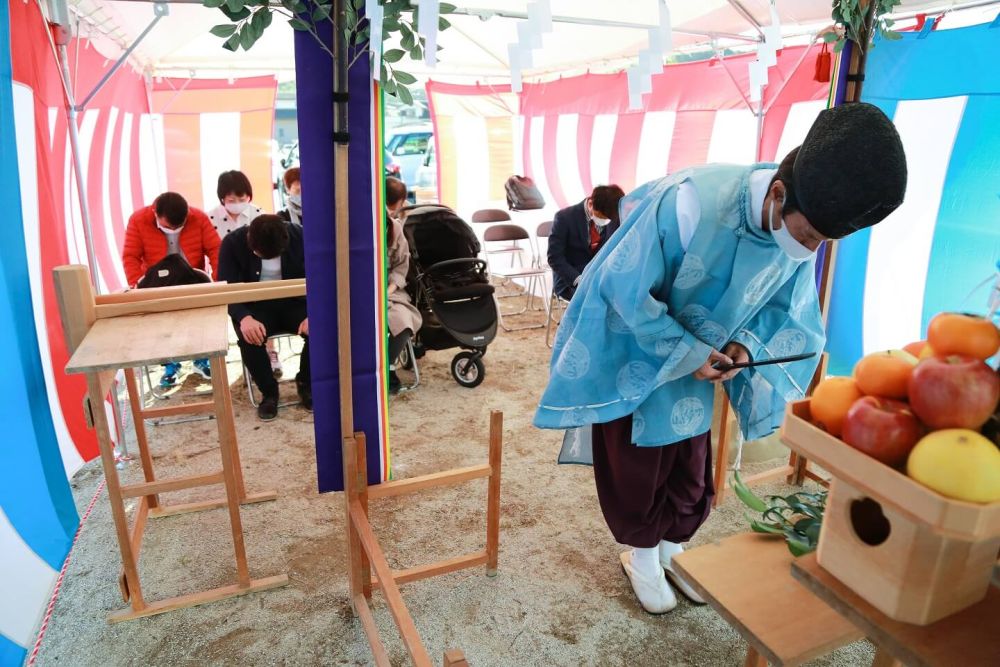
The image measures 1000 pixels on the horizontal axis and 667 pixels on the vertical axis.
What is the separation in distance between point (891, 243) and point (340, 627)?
3302 mm

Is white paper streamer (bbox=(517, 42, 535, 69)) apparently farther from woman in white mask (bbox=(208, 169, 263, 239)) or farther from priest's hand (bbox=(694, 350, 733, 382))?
woman in white mask (bbox=(208, 169, 263, 239))

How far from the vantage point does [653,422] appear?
177 cm

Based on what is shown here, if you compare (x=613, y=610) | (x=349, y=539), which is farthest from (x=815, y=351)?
(x=349, y=539)

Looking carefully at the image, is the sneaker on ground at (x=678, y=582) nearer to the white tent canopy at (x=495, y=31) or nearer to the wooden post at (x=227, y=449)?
the wooden post at (x=227, y=449)

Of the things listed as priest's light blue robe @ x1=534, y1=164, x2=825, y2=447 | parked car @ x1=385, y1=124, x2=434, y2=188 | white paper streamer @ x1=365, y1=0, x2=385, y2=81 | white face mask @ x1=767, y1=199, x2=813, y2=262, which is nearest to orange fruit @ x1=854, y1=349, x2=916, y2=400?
white face mask @ x1=767, y1=199, x2=813, y2=262

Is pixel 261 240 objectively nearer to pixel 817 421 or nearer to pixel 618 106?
pixel 817 421

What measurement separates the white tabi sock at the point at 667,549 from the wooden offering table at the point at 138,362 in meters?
1.29

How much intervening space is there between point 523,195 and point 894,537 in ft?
18.9

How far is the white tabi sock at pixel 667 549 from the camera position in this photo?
2162 mm

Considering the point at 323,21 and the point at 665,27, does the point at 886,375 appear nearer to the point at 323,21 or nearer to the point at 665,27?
the point at 665,27

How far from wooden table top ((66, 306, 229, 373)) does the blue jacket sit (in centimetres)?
256

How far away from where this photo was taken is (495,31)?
549 centimetres

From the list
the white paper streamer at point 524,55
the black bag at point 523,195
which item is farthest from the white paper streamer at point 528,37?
the black bag at point 523,195

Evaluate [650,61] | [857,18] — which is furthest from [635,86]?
[857,18]
